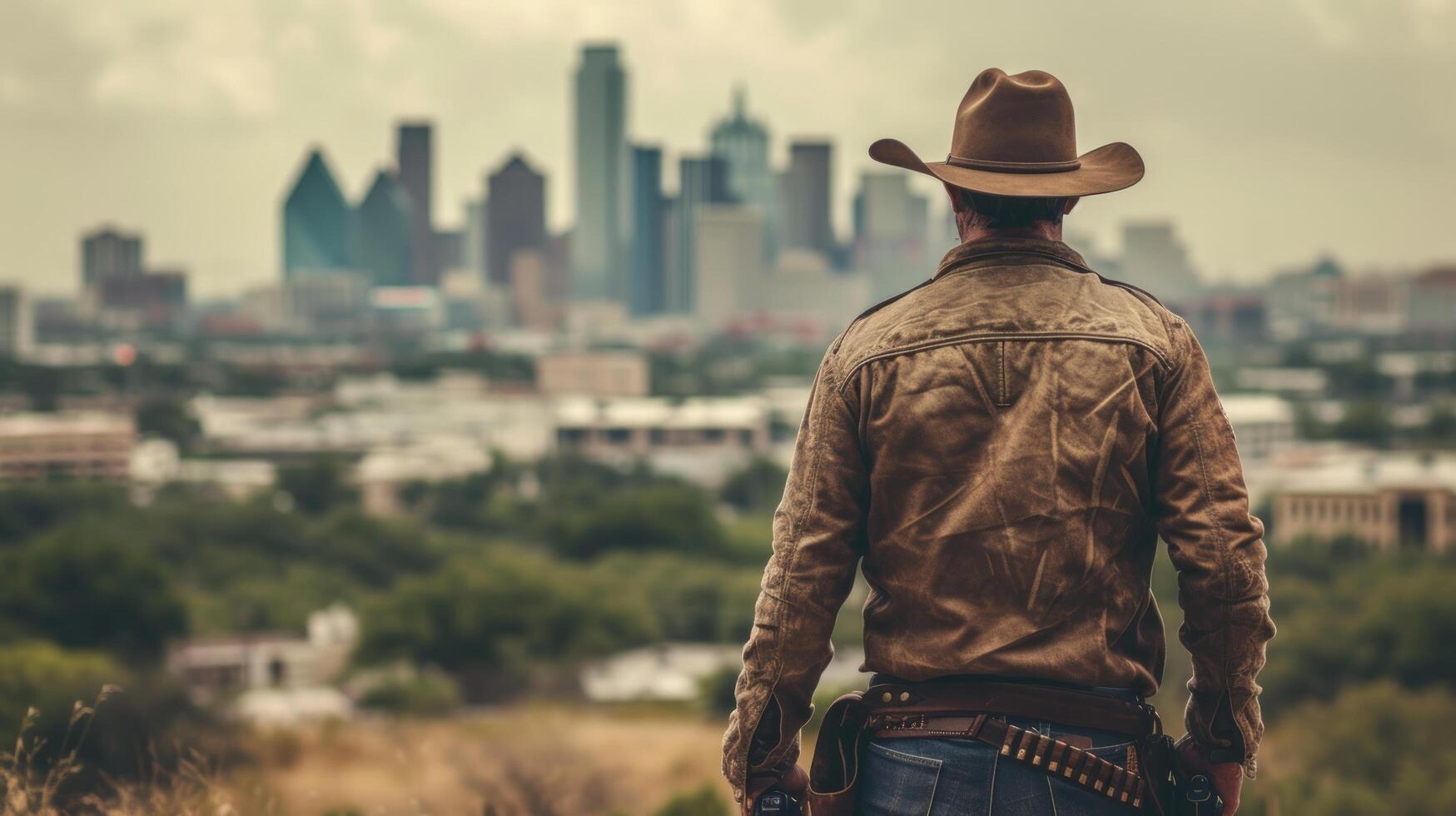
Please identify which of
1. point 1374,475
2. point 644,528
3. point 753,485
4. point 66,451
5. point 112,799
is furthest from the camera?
point 66,451

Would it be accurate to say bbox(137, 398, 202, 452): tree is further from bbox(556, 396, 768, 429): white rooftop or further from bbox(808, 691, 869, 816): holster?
bbox(808, 691, 869, 816): holster

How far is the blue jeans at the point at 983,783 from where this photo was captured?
8.03ft

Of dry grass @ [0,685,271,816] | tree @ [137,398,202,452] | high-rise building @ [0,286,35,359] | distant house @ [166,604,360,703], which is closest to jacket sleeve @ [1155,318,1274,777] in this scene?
dry grass @ [0,685,271,816]

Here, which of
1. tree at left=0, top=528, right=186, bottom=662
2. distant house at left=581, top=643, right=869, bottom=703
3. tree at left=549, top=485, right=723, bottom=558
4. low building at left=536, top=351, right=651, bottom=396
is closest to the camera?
distant house at left=581, top=643, right=869, bottom=703

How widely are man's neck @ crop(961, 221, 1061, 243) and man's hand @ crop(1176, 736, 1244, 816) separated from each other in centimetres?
73

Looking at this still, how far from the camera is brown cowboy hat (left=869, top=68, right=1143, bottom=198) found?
8.72 ft

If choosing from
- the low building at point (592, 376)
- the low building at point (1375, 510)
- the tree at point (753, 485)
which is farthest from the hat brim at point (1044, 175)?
the low building at point (592, 376)

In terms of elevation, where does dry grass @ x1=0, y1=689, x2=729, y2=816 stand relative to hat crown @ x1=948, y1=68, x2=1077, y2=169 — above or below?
below

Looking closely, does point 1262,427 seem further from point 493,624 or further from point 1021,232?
point 1021,232

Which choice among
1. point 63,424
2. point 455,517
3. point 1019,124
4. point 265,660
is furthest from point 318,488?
point 1019,124

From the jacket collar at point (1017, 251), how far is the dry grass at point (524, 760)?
3.02m

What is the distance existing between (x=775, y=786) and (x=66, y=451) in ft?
270

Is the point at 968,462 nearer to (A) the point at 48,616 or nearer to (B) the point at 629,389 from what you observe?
(A) the point at 48,616

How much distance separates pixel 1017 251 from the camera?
2670 millimetres
